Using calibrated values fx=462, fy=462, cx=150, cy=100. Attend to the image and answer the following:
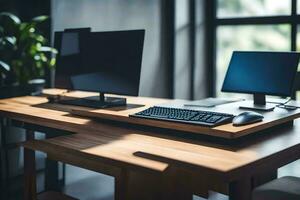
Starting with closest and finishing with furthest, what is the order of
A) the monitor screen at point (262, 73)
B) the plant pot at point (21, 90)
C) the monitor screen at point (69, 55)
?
the monitor screen at point (262, 73) → the monitor screen at point (69, 55) → the plant pot at point (21, 90)

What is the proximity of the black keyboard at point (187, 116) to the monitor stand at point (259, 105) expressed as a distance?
32 centimetres

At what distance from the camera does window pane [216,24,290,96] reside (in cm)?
465

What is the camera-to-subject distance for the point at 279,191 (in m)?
1.98

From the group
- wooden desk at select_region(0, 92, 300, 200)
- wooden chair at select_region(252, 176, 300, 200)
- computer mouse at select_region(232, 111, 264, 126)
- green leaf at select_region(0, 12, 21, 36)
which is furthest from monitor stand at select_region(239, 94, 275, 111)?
green leaf at select_region(0, 12, 21, 36)

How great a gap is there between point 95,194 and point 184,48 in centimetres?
228

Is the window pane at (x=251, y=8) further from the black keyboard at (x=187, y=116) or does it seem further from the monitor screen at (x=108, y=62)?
the black keyboard at (x=187, y=116)

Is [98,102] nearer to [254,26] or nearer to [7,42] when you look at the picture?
[7,42]

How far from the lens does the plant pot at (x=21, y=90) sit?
3375 mm

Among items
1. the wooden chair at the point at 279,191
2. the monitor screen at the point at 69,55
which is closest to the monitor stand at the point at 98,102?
the monitor screen at the point at 69,55

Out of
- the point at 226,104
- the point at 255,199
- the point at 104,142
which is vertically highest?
the point at 226,104

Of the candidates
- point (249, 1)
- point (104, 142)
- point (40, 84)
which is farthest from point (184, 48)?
point (104, 142)

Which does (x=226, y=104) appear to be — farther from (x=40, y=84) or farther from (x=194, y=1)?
(x=194, y=1)

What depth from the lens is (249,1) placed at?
16.0 feet

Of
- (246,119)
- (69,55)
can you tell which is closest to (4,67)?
(69,55)
